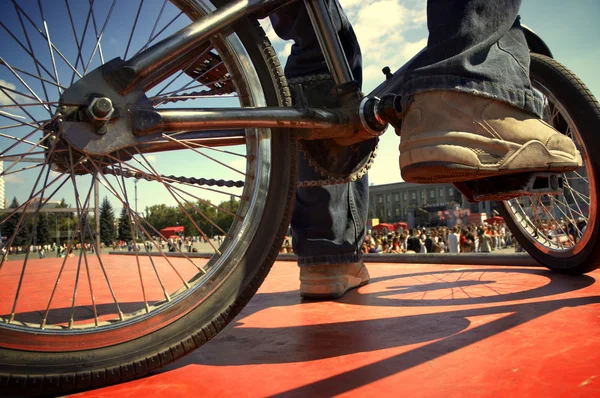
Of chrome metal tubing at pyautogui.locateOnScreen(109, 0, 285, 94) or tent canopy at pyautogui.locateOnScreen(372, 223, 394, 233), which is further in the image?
tent canopy at pyautogui.locateOnScreen(372, 223, 394, 233)

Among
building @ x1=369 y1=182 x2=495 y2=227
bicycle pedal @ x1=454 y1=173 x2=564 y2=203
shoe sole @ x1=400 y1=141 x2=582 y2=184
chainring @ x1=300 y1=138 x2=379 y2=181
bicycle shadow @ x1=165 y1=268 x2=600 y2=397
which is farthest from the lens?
building @ x1=369 y1=182 x2=495 y2=227

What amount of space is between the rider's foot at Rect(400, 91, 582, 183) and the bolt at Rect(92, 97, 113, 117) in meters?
0.86

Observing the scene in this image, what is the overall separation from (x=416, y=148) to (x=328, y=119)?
0.33 metres

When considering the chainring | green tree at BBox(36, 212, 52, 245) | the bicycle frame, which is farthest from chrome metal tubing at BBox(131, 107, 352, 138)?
green tree at BBox(36, 212, 52, 245)

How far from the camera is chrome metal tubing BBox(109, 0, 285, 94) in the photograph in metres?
1.10

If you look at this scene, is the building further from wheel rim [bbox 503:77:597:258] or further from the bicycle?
the bicycle

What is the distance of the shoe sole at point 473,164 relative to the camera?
1232mm

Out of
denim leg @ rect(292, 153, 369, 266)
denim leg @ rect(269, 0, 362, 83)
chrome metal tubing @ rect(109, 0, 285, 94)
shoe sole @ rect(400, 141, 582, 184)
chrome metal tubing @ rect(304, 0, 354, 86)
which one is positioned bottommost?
denim leg @ rect(292, 153, 369, 266)

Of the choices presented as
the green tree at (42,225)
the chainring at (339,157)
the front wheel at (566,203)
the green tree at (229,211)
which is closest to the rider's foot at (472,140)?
the front wheel at (566,203)

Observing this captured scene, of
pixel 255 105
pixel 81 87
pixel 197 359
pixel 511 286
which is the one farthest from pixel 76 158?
pixel 511 286

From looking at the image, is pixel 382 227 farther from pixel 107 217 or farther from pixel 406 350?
pixel 406 350

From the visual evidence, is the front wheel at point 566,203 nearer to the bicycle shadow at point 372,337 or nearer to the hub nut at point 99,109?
the bicycle shadow at point 372,337

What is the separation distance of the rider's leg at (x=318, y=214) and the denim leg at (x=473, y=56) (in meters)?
0.58

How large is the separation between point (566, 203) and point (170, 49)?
6.83ft
